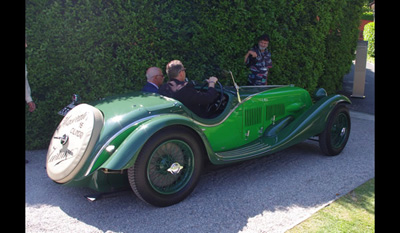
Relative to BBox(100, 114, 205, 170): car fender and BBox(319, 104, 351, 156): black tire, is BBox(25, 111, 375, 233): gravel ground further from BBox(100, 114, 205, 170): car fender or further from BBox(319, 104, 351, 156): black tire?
BBox(100, 114, 205, 170): car fender

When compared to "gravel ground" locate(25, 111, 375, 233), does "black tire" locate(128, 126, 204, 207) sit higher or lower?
higher

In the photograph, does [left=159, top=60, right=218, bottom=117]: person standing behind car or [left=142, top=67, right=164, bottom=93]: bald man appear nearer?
[left=159, top=60, right=218, bottom=117]: person standing behind car

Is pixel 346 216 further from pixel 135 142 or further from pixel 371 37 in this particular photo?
pixel 371 37

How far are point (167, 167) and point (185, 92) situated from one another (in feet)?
2.99

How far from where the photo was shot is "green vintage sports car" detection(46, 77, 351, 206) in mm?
3328

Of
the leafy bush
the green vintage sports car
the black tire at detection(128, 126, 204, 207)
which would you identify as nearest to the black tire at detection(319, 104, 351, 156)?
the green vintage sports car

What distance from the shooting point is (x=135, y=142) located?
10.8 ft

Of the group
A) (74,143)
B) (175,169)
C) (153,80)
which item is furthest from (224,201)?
(153,80)

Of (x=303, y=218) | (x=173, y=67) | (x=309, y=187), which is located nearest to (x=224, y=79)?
(x=173, y=67)

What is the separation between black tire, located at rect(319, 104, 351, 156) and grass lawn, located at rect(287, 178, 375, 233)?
122 centimetres

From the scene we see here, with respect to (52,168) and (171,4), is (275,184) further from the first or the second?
(171,4)

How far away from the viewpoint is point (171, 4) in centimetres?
568

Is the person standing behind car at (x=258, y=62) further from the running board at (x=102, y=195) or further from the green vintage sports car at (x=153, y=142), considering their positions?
the running board at (x=102, y=195)
